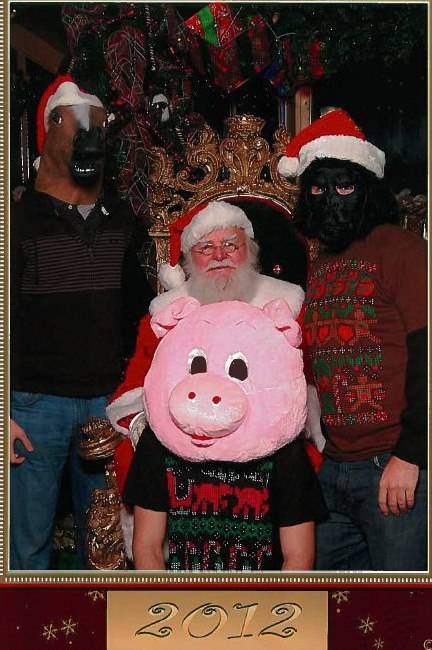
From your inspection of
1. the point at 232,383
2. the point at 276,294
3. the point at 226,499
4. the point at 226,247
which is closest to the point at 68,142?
the point at 226,247

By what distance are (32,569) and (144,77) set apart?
1.34 m

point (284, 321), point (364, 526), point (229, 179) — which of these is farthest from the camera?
point (229, 179)

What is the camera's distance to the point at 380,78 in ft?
7.32

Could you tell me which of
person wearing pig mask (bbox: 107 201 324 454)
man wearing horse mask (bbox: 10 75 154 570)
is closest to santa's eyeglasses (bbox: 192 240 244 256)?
person wearing pig mask (bbox: 107 201 324 454)

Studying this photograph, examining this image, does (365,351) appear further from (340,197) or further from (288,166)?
(288,166)

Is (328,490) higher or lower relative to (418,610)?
higher

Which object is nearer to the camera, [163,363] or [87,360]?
[163,363]

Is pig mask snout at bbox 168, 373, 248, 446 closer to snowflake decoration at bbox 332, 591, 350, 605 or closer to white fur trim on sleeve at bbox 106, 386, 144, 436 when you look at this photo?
white fur trim on sleeve at bbox 106, 386, 144, 436

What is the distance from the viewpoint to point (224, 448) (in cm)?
204

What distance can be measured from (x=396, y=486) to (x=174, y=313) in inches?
28.1

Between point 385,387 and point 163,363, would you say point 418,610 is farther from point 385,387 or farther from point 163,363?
point 163,363

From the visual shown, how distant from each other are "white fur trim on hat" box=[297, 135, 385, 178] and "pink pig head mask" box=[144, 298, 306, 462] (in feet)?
1.32

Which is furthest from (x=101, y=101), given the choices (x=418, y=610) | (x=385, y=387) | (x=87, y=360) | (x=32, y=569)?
(x=418, y=610)

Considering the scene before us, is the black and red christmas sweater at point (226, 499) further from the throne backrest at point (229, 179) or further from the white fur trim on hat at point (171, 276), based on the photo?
the throne backrest at point (229, 179)
